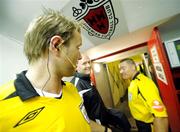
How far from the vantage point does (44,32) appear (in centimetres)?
72

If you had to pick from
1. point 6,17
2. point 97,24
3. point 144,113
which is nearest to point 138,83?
point 144,113

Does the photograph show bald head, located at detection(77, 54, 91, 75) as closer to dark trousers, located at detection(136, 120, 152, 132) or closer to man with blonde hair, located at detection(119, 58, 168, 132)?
man with blonde hair, located at detection(119, 58, 168, 132)

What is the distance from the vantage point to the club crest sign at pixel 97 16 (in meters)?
1.66

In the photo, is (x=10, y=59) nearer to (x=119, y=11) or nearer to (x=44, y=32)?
(x=119, y=11)

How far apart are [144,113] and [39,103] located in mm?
1411

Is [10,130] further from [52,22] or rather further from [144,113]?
[144,113]

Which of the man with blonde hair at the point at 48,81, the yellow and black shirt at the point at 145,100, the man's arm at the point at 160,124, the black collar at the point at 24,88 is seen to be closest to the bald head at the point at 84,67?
the yellow and black shirt at the point at 145,100

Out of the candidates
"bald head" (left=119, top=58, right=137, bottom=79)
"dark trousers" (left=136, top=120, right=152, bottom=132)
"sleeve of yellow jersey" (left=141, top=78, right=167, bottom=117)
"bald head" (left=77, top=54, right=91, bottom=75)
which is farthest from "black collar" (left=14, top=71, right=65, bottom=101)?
"bald head" (left=119, top=58, right=137, bottom=79)

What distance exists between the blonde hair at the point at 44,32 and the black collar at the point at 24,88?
0.10 meters

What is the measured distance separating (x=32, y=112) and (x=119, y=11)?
4.43 feet

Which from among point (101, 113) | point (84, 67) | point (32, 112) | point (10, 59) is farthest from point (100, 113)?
point (10, 59)

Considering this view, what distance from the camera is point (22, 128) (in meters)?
0.59

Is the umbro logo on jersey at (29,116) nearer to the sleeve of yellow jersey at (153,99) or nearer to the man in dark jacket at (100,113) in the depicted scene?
the man in dark jacket at (100,113)

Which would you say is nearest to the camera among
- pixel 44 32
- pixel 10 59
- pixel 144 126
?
pixel 44 32
